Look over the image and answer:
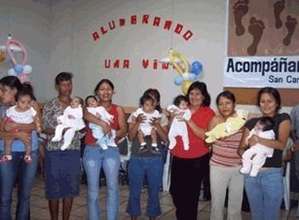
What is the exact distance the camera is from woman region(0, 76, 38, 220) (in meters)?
3.30

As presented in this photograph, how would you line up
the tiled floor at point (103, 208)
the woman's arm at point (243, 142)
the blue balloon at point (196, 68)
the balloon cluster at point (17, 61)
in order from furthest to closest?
the blue balloon at point (196, 68)
the balloon cluster at point (17, 61)
the tiled floor at point (103, 208)
the woman's arm at point (243, 142)

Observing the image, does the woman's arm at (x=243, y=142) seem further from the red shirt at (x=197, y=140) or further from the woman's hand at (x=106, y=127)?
the woman's hand at (x=106, y=127)

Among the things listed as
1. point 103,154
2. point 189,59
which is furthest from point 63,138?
point 189,59

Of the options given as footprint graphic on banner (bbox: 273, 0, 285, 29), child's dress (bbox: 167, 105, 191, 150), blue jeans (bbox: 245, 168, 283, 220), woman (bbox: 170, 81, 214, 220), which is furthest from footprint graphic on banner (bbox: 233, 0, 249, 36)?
blue jeans (bbox: 245, 168, 283, 220)

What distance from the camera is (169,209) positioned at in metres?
4.84

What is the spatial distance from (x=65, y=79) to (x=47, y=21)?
408cm

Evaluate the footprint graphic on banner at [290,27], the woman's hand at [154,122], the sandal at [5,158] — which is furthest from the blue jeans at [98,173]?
the footprint graphic on banner at [290,27]

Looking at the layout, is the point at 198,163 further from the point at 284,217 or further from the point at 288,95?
the point at 288,95

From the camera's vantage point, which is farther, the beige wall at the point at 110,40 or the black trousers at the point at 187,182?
the beige wall at the point at 110,40

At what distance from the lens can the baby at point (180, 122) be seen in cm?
346

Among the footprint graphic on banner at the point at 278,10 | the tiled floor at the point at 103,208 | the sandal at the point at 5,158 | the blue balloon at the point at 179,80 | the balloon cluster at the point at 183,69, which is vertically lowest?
the tiled floor at the point at 103,208

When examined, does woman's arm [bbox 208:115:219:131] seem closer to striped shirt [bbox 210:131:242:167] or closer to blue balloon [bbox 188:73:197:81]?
striped shirt [bbox 210:131:242:167]

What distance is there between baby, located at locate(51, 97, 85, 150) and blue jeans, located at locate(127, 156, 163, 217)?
1.98 feet

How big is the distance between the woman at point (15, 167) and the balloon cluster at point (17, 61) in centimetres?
216
